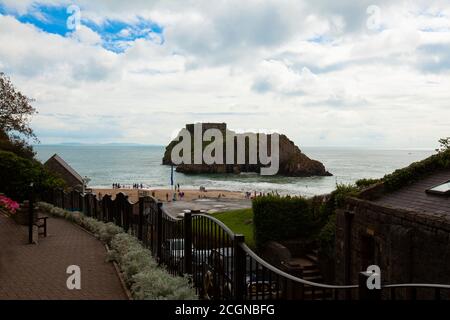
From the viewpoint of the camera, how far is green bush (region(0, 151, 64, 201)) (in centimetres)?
2606

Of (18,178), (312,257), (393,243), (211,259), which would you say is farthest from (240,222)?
(211,259)

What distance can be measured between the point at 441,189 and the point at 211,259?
1084 cm

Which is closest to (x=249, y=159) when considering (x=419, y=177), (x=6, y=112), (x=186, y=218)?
(x=6, y=112)

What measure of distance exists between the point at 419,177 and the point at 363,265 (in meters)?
4.60

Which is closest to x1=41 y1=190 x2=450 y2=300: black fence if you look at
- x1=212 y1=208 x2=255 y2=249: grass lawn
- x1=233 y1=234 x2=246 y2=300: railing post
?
x1=233 y1=234 x2=246 y2=300: railing post

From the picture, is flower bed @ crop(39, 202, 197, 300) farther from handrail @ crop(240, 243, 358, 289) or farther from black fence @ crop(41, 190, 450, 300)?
handrail @ crop(240, 243, 358, 289)

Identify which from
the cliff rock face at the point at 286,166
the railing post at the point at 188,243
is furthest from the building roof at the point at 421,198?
the cliff rock face at the point at 286,166

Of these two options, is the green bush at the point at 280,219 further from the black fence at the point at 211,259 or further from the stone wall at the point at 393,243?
the black fence at the point at 211,259

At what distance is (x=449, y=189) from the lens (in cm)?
1406

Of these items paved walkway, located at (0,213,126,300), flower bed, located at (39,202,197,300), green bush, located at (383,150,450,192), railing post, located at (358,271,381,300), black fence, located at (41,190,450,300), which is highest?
green bush, located at (383,150,450,192)

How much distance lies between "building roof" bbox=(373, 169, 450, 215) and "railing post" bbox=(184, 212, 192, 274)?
848 cm

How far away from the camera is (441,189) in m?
14.5
